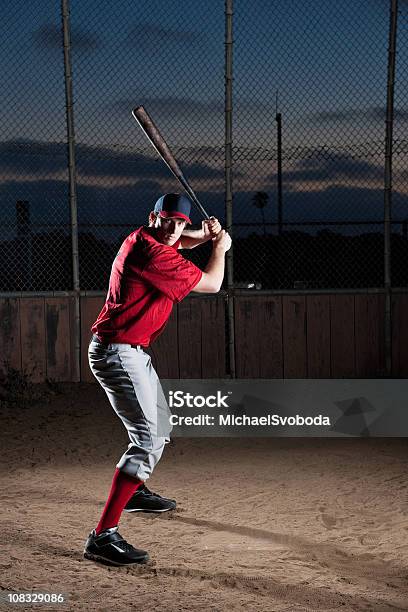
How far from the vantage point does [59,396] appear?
9742 millimetres

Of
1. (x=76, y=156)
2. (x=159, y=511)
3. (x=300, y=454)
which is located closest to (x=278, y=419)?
(x=300, y=454)

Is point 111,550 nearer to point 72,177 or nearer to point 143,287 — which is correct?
point 143,287

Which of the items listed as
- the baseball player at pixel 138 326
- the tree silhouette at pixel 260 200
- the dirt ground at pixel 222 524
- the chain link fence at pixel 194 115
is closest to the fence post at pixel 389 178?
the chain link fence at pixel 194 115

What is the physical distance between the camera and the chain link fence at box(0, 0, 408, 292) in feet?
32.2

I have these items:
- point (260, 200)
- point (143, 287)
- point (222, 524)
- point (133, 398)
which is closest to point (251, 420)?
point (260, 200)

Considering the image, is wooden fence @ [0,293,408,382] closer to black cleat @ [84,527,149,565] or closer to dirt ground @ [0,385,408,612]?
dirt ground @ [0,385,408,612]

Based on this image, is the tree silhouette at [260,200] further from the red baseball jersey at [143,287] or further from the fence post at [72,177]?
the red baseball jersey at [143,287]

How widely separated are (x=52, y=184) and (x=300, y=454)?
509cm

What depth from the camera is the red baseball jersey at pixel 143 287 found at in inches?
186

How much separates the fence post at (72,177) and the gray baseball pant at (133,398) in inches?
206

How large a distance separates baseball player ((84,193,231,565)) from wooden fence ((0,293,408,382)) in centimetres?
509

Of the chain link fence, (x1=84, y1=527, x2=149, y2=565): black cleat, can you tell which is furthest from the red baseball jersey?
the chain link fence

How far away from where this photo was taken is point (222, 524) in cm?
534

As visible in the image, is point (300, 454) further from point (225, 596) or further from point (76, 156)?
point (76, 156)
